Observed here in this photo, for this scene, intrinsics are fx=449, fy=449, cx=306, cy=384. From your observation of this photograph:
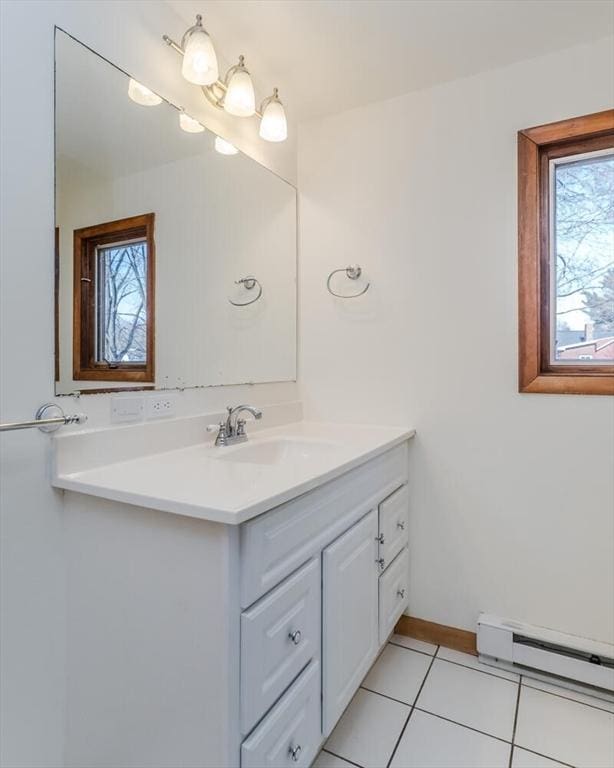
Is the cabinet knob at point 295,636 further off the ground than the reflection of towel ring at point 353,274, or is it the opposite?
the reflection of towel ring at point 353,274

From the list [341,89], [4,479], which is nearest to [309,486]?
[4,479]

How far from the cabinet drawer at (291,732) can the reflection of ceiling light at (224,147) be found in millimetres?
1722

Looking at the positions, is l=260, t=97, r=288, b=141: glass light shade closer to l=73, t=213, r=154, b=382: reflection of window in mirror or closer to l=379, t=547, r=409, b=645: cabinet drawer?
l=73, t=213, r=154, b=382: reflection of window in mirror

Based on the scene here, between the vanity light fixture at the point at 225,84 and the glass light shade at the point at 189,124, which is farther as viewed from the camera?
the glass light shade at the point at 189,124

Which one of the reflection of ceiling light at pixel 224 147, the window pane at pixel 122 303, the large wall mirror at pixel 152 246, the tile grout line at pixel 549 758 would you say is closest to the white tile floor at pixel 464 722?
the tile grout line at pixel 549 758

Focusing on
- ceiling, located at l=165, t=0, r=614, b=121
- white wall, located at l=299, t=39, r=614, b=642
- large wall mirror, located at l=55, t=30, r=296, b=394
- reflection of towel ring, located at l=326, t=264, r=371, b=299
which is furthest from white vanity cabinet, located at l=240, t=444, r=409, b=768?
ceiling, located at l=165, t=0, r=614, b=121

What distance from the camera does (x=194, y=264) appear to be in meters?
1.62

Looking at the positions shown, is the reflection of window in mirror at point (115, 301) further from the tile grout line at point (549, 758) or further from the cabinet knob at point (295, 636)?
the tile grout line at point (549, 758)

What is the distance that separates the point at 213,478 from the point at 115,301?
610 mm

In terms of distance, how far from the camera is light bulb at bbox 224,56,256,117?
5.16 feet

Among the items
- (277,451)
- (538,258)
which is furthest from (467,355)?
(277,451)

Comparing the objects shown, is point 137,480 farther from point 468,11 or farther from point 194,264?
point 468,11

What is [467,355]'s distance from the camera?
1.80 metres

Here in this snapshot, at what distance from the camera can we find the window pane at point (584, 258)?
1.64 m
